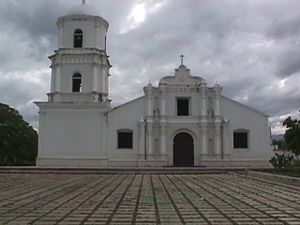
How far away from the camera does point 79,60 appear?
1243 inches

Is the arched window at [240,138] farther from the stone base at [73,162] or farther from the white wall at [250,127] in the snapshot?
the stone base at [73,162]

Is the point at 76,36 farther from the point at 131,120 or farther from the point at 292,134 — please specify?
the point at 292,134

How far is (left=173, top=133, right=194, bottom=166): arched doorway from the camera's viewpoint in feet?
103

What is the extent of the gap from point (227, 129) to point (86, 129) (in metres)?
10.2

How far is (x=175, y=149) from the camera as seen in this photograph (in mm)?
31594

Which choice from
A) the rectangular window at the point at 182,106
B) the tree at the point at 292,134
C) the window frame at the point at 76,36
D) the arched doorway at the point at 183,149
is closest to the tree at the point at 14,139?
the window frame at the point at 76,36

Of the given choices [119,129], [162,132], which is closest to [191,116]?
[162,132]

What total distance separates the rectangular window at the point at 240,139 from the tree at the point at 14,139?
1862 centimetres

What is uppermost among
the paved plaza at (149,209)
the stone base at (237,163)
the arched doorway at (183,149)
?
the arched doorway at (183,149)

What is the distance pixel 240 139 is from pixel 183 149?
4269 mm

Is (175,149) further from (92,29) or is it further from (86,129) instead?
(92,29)

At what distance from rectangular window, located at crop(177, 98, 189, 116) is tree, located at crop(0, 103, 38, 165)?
15364 mm

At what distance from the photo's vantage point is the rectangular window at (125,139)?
31.3 meters

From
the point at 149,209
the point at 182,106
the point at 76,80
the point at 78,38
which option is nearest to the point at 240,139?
the point at 182,106
